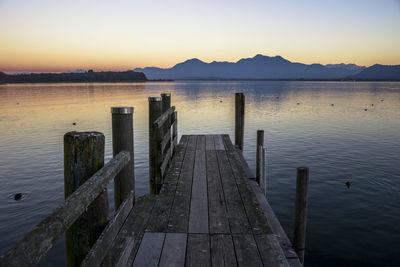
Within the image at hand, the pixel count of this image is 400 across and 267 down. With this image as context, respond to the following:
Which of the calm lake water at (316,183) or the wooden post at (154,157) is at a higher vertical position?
the wooden post at (154,157)

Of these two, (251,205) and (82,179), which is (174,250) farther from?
(82,179)

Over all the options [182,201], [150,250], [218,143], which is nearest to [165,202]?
[182,201]

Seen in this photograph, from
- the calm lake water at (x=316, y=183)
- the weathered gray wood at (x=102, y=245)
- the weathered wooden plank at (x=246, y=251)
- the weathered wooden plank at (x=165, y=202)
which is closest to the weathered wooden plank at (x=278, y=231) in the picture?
the weathered wooden plank at (x=246, y=251)

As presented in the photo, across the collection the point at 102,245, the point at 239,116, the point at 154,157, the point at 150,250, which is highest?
the point at 239,116

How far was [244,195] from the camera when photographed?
618 cm

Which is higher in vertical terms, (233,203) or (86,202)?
(86,202)

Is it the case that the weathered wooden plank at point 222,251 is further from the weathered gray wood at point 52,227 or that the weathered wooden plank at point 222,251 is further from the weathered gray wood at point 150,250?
the weathered gray wood at point 52,227

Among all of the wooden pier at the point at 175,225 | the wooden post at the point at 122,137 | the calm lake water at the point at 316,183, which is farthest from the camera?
the calm lake water at the point at 316,183

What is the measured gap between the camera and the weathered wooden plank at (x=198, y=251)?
12.6 feet

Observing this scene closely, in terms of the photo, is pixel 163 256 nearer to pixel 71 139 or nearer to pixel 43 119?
pixel 71 139

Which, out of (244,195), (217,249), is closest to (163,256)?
(217,249)

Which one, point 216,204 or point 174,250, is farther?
point 216,204

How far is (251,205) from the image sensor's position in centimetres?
564

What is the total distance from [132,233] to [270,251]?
6.97ft
